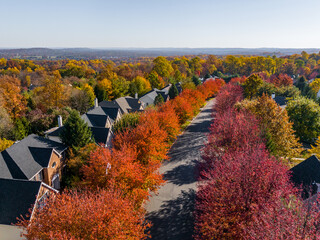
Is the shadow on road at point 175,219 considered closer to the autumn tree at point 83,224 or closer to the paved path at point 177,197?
the paved path at point 177,197

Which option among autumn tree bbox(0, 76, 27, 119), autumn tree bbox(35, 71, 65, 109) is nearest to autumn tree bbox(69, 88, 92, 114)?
autumn tree bbox(35, 71, 65, 109)

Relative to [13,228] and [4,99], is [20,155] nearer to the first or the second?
[13,228]

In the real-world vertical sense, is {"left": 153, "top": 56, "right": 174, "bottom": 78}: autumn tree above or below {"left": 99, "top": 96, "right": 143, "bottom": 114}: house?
above

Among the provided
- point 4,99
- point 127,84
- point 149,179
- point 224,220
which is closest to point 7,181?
point 149,179

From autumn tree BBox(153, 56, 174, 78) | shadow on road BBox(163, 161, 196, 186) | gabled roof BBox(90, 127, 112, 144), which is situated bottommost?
shadow on road BBox(163, 161, 196, 186)

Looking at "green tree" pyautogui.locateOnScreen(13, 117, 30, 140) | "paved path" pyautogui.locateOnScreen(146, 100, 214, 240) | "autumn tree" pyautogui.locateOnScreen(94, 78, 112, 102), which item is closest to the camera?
"paved path" pyautogui.locateOnScreen(146, 100, 214, 240)

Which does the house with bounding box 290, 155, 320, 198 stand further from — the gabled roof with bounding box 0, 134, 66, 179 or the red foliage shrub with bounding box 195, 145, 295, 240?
the gabled roof with bounding box 0, 134, 66, 179

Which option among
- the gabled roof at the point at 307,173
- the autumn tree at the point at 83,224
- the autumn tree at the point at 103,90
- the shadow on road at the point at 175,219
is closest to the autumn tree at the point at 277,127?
the gabled roof at the point at 307,173
